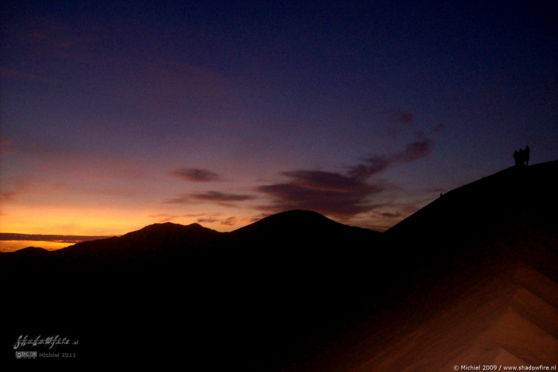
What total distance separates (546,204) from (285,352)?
340 inches

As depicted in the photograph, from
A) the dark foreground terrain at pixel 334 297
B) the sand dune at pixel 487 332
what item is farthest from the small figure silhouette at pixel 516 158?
the sand dune at pixel 487 332

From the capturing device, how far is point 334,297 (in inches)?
469

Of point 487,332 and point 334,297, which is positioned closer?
point 487,332

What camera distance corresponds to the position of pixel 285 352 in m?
9.07

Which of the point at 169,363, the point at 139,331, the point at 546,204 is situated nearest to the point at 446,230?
the point at 546,204

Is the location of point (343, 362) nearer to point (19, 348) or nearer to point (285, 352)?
point (285, 352)

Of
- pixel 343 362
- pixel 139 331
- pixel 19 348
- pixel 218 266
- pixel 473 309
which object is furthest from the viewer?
pixel 218 266

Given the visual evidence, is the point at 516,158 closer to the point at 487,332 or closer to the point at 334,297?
the point at 334,297

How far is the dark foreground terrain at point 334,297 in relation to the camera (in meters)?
4.12

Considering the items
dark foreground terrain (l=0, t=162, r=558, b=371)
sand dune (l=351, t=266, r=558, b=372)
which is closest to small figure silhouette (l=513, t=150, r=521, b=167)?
dark foreground terrain (l=0, t=162, r=558, b=371)

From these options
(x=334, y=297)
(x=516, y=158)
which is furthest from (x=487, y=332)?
(x=516, y=158)

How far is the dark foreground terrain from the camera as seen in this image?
4.12 meters

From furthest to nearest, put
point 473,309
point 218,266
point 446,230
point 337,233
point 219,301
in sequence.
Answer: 1. point 337,233
2. point 218,266
3. point 219,301
4. point 446,230
5. point 473,309

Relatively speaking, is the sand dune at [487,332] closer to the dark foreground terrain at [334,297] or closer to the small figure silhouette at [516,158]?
the dark foreground terrain at [334,297]
